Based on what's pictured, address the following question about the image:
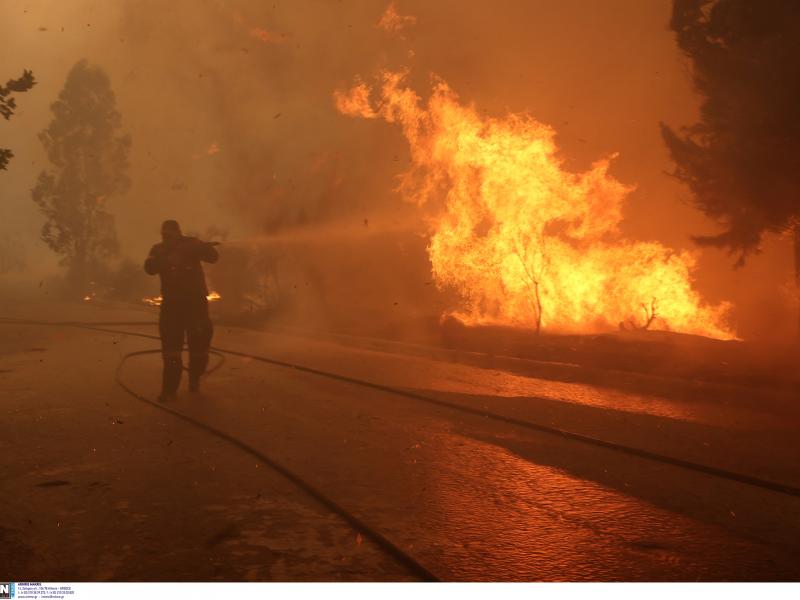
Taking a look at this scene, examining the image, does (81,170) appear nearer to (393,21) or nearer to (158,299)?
(158,299)

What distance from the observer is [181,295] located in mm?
9102

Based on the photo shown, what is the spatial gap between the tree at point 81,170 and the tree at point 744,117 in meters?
33.2

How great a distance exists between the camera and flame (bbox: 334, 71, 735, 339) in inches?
621

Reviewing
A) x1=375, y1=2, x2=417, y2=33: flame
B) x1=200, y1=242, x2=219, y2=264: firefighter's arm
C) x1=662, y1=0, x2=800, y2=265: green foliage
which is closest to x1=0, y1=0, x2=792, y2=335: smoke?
x1=375, y1=2, x2=417, y2=33: flame

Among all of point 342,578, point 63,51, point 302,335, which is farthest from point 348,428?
point 63,51

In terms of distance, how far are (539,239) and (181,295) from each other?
9.14 meters

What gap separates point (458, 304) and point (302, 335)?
19.5ft

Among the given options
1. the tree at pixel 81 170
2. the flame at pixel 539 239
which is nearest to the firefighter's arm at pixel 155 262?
the flame at pixel 539 239

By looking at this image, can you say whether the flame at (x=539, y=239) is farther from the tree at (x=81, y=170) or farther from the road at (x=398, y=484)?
the tree at (x=81, y=170)

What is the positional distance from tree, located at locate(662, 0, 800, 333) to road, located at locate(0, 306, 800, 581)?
21.9 feet

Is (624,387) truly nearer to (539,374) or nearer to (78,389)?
(539,374)

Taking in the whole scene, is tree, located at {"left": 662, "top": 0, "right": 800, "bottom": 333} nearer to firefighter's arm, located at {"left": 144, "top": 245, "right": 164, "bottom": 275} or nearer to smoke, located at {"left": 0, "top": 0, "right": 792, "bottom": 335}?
smoke, located at {"left": 0, "top": 0, "right": 792, "bottom": 335}

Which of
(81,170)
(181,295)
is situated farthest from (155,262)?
(81,170)

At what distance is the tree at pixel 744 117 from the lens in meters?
13.5
